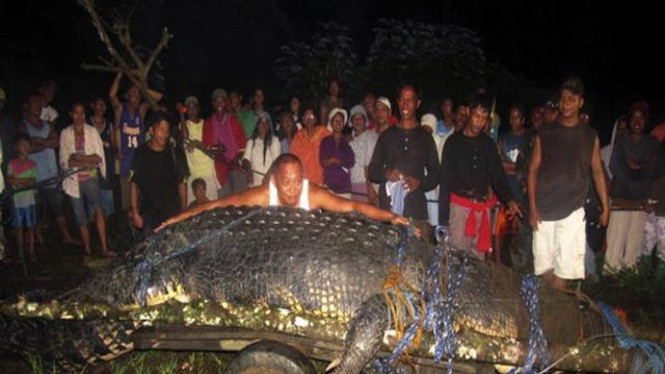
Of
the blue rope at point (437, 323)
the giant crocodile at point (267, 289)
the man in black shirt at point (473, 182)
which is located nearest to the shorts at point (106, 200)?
the giant crocodile at point (267, 289)

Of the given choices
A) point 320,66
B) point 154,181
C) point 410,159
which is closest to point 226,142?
point 154,181

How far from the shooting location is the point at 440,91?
47.6ft

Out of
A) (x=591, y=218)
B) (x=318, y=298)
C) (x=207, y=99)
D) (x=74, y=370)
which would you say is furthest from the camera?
(x=207, y=99)

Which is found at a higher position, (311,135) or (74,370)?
(311,135)

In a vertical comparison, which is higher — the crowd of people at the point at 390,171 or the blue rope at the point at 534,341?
the crowd of people at the point at 390,171

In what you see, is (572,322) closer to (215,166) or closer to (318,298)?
(318,298)

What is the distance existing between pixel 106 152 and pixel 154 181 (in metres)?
2.89

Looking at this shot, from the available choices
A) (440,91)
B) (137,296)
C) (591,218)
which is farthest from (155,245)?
(440,91)

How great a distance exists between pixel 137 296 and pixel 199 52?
1572 centimetres

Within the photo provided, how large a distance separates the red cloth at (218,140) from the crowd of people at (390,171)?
0.06 feet

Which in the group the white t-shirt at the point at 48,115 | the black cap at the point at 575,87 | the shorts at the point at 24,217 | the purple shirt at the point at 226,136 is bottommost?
the shorts at the point at 24,217

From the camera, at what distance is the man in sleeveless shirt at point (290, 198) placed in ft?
13.0

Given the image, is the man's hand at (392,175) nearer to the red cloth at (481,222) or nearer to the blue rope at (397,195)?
the blue rope at (397,195)

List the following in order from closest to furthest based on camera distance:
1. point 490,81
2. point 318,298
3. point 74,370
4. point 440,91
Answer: point 318,298, point 74,370, point 440,91, point 490,81
